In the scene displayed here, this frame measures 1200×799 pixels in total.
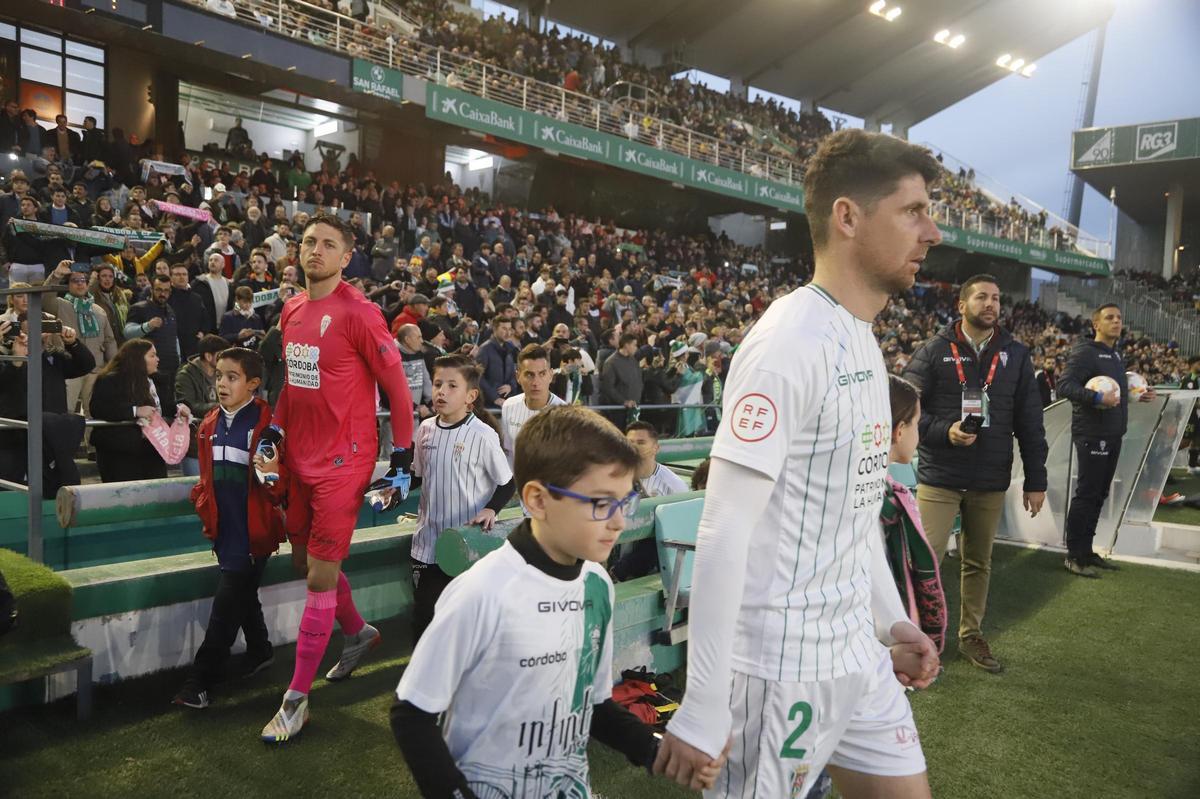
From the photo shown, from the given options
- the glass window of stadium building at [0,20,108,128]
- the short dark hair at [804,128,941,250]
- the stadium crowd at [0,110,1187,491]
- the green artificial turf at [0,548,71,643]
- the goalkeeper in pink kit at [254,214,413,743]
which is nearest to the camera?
the short dark hair at [804,128,941,250]

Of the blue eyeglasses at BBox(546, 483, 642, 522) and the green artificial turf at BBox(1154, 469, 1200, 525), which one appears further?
the green artificial turf at BBox(1154, 469, 1200, 525)

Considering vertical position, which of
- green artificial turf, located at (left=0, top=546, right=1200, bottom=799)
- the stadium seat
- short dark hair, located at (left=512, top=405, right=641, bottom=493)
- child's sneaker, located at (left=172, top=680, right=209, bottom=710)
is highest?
short dark hair, located at (left=512, top=405, right=641, bottom=493)

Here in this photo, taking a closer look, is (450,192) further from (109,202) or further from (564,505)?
(564,505)

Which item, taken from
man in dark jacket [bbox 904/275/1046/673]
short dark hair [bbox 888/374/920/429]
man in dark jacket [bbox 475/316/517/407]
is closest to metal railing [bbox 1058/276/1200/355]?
man in dark jacket [bbox 475/316/517/407]

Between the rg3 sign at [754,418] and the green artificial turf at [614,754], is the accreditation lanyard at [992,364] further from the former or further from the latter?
the rg3 sign at [754,418]

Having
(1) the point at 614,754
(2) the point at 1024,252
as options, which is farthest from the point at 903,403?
(2) the point at 1024,252

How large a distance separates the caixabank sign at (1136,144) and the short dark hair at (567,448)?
4262cm

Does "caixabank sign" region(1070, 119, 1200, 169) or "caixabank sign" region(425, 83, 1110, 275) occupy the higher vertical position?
A: "caixabank sign" region(1070, 119, 1200, 169)

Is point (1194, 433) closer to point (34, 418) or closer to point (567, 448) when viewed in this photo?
point (567, 448)

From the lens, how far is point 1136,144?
3684 cm

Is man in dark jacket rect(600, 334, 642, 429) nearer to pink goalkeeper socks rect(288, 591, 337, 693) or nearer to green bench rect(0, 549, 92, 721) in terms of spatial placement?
pink goalkeeper socks rect(288, 591, 337, 693)

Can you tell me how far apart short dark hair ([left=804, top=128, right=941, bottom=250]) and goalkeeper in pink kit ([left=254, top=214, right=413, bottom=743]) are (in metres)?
2.14

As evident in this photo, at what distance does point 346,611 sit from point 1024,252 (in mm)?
37604

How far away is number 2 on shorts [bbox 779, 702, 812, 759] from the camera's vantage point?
64.6 inches
